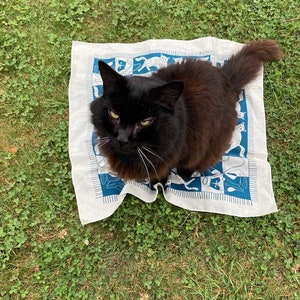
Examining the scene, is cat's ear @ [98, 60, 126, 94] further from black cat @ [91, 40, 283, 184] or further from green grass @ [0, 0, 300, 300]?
green grass @ [0, 0, 300, 300]

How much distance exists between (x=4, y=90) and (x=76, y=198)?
3.23ft

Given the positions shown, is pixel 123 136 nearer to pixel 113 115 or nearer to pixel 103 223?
pixel 113 115

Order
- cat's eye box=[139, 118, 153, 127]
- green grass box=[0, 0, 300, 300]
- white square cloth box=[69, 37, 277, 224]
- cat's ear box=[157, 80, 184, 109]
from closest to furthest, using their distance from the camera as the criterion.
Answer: cat's ear box=[157, 80, 184, 109]
cat's eye box=[139, 118, 153, 127]
green grass box=[0, 0, 300, 300]
white square cloth box=[69, 37, 277, 224]

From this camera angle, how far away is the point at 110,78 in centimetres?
164

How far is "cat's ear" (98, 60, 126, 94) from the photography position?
1608 millimetres

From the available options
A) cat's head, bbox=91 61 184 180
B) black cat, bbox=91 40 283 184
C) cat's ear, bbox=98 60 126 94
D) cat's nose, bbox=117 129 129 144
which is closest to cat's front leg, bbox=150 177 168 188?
black cat, bbox=91 40 283 184

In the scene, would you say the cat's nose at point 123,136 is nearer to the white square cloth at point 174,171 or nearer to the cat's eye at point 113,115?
the cat's eye at point 113,115

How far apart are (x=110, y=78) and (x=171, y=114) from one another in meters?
0.33

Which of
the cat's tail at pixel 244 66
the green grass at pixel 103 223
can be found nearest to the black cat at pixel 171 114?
the cat's tail at pixel 244 66

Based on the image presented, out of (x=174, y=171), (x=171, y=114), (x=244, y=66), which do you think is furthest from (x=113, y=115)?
(x=244, y=66)

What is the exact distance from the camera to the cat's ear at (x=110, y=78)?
1608 mm

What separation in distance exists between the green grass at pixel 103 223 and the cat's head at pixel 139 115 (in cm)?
64

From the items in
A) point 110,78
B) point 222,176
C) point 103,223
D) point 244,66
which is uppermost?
point 110,78

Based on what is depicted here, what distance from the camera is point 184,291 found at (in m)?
2.18
